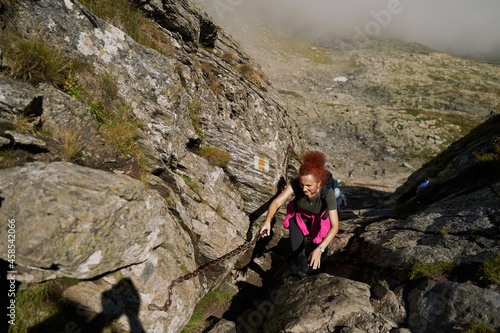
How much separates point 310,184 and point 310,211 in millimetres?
1151

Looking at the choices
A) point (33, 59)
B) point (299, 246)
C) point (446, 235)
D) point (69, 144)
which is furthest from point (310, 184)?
point (33, 59)

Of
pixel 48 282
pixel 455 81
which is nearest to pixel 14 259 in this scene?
pixel 48 282

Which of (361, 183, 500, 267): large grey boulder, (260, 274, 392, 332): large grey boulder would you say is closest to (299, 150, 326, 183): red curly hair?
(260, 274, 392, 332): large grey boulder

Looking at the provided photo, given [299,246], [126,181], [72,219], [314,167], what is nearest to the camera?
[72,219]

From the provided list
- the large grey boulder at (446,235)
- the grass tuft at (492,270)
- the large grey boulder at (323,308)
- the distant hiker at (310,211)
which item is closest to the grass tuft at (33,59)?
the distant hiker at (310,211)

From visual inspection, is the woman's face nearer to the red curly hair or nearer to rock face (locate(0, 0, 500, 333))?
the red curly hair

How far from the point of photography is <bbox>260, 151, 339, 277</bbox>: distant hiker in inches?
209

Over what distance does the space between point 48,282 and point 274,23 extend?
16045cm

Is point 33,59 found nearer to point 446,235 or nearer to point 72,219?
point 72,219

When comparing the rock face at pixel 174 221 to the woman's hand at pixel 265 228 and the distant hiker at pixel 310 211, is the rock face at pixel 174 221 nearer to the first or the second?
the distant hiker at pixel 310 211

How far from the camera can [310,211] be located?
19.9ft

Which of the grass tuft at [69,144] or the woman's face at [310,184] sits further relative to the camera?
the woman's face at [310,184]

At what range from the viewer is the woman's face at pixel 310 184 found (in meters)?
5.23

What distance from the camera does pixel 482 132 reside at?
13148 millimetres
